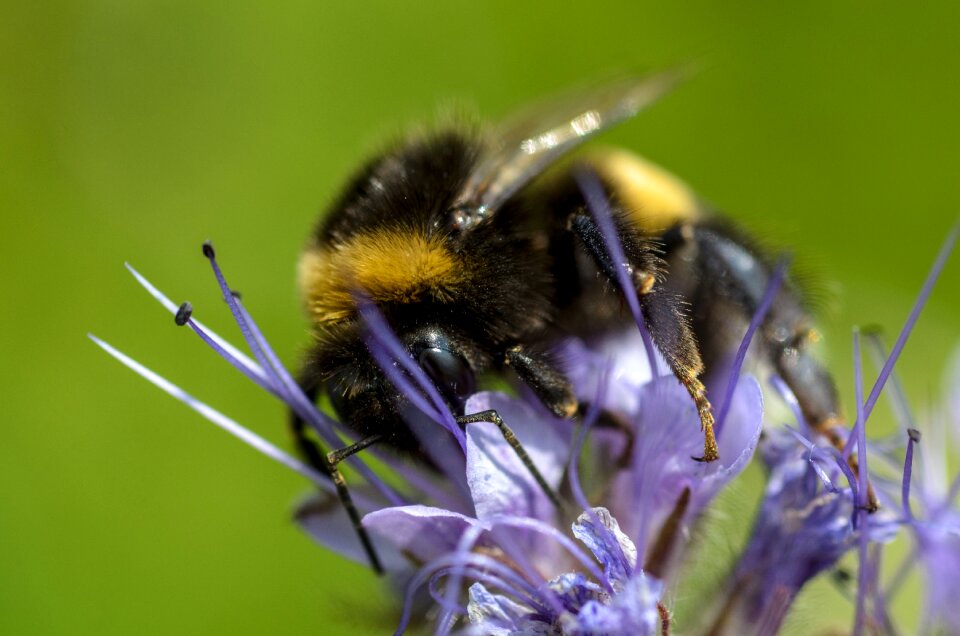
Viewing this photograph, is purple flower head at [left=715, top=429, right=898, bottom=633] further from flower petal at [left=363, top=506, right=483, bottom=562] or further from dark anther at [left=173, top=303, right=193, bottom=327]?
dark anther at [left=173, top=303, right=193, bottom=327]

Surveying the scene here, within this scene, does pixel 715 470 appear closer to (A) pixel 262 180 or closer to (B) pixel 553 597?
(B) pixel 553 597

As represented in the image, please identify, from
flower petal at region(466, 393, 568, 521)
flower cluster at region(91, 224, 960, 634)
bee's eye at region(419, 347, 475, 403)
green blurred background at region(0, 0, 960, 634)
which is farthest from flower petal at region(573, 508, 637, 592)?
green blurred background at region(0, 0, 960, 634)

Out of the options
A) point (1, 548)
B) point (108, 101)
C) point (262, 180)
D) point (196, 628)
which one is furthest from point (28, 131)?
point (196, 628)

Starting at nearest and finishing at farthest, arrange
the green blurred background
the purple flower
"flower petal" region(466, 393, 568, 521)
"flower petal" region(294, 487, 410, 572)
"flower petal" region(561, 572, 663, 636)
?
"flower petal" region(561, 572, 663, 636)
"flower petal" region(466, 393, 568, 521)
"flower petal" region(294, 487, 410, 572)
the purple flower
the green blurred background

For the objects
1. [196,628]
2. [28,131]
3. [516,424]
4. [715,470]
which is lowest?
[196,628]

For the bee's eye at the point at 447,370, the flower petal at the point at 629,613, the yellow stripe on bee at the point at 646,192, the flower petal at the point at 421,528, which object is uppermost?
the yellow stripe on bee at the point at 646,192

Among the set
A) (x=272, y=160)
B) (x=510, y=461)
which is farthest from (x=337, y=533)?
(x=272, y=160)

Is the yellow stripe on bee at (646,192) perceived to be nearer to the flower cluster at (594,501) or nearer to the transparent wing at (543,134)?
the transparent wing at (543,134)

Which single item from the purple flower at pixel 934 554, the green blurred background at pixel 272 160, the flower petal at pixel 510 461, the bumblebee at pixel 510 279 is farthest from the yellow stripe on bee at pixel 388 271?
the green blurred background at pixel 272 160

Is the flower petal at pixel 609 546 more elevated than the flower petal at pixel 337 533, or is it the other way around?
the flower petal at pixel 337 533
